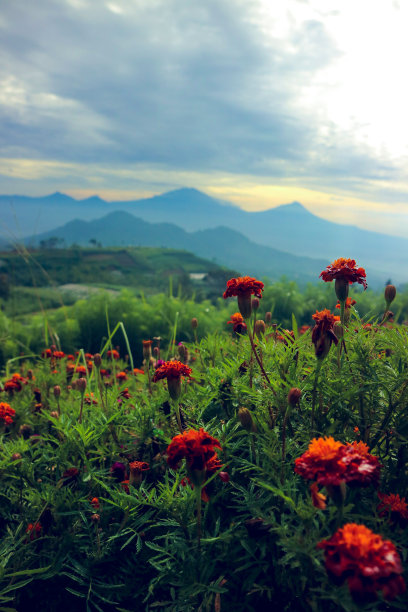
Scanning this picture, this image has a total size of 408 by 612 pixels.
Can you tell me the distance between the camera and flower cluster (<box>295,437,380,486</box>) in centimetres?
81

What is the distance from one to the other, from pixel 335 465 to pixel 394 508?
0.29 meters

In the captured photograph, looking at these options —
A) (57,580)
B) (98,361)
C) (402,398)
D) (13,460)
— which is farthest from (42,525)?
(402,398)

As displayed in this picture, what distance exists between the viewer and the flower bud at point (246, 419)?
1137 millimetres

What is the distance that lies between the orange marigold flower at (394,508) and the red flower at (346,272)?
68cm

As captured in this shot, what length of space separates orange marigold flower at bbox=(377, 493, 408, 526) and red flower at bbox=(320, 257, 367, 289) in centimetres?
68

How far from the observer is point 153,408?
1637 mm

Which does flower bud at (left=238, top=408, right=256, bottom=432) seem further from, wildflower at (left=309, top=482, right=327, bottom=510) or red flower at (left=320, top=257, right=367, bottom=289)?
red flower at (left=320, top=257, right=367, bottom=289)

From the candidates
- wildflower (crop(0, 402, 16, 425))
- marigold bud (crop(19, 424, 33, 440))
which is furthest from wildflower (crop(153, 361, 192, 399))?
marigold bud (crop(19, 424, 33, 440))

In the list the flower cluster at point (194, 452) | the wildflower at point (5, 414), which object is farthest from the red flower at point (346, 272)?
the wildflower at point (5, 414)

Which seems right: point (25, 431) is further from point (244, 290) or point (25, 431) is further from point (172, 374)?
point (244, 290)

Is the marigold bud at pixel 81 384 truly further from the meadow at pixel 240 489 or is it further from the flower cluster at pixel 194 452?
the flower cluster at pixel 194 452

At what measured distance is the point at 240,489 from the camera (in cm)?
114

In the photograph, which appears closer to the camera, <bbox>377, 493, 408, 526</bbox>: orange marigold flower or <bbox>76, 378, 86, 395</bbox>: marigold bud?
<bbox>377, 493, 408, 526</bbox>: orange marigold flower

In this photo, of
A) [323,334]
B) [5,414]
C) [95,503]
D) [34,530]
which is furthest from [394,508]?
[5,414]
